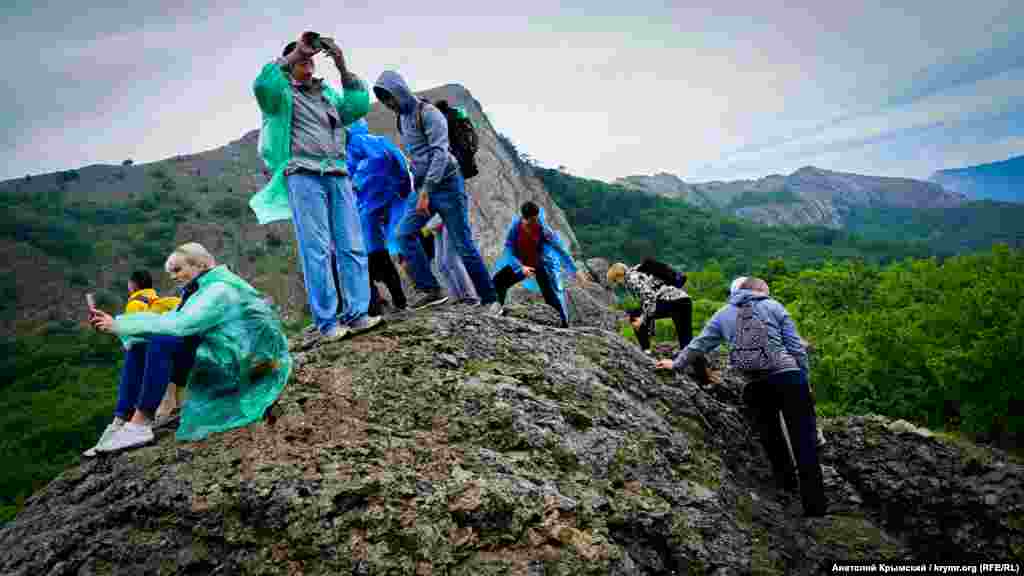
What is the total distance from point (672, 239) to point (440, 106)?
68.7m

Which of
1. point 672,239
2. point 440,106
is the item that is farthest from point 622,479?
point 672,239

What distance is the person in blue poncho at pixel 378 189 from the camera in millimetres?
5984

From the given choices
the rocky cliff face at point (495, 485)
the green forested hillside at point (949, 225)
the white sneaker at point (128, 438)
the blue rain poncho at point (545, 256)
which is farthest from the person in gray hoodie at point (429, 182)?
the green forested hillside at point (949, 225)

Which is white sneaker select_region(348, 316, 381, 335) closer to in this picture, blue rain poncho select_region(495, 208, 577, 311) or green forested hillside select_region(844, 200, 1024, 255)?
blue rain poncho select_region(495, 208, 577, 311)

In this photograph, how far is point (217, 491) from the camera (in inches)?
126

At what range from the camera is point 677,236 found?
7262cm

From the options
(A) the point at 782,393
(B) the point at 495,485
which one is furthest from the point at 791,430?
(B) the point at 495,485

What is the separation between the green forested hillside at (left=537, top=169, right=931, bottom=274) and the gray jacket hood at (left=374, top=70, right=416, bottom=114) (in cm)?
5755

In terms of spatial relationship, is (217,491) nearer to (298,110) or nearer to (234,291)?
(234,291)

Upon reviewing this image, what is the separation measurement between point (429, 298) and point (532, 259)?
1429 millimetres

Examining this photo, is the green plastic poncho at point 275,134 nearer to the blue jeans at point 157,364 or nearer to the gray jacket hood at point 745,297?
the blue jeans at point 157,364

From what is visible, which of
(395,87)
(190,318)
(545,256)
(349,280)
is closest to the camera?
(190,318)

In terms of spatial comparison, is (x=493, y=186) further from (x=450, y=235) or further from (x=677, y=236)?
(x=677, y=236)

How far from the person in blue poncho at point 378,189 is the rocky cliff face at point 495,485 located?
1085mm
